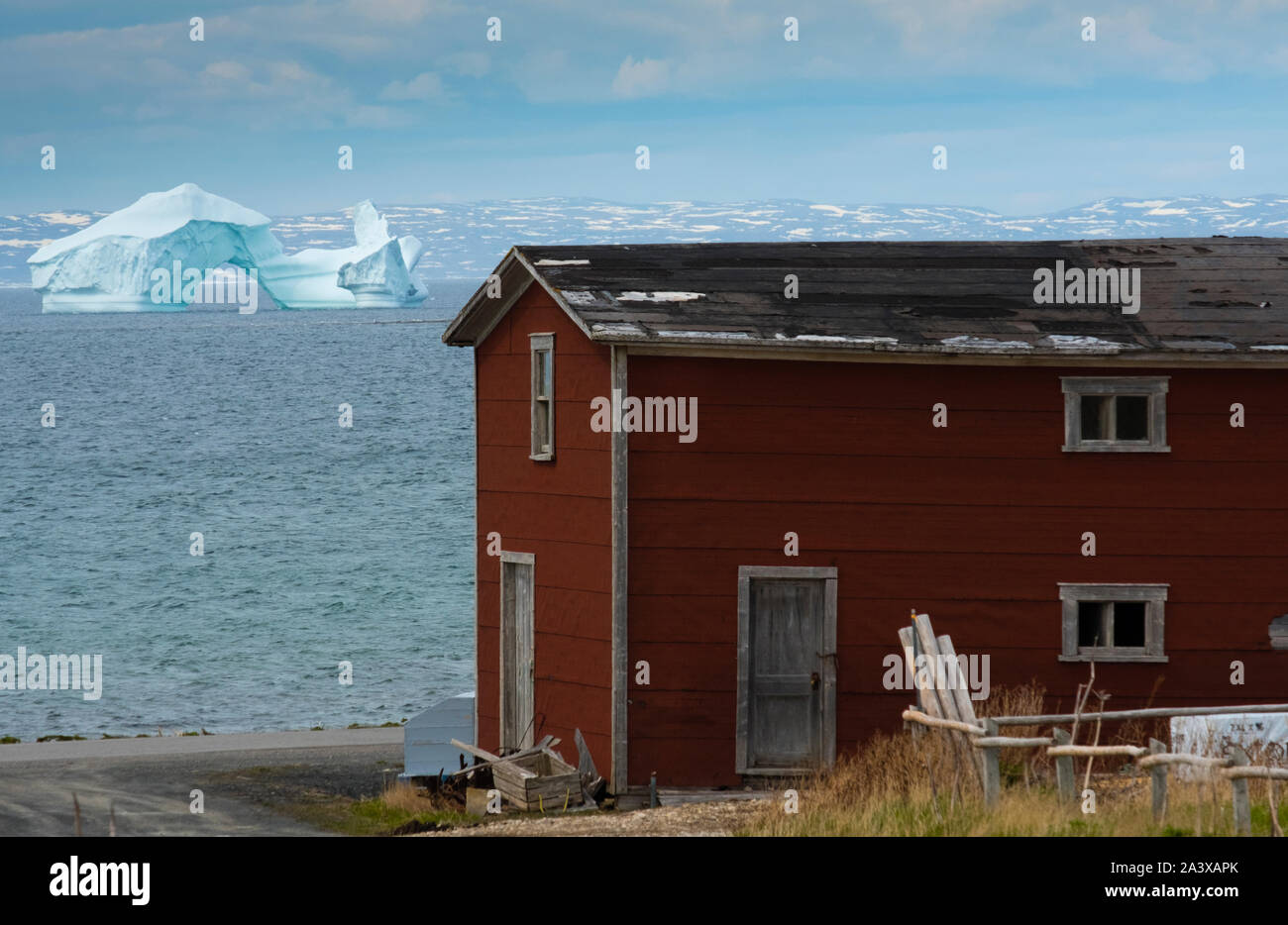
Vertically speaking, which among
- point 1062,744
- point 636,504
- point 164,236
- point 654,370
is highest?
point 164,236

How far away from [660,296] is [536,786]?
482cm

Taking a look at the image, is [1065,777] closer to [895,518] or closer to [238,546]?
[895,518]

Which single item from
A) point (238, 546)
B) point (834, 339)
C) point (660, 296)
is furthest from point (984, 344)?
point (238, 546)

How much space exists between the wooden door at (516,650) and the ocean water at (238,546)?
35.3 feet

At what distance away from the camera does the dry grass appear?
10430 mm

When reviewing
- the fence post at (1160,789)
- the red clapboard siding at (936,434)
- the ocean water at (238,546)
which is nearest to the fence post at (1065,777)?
the fence post at (1160,789)

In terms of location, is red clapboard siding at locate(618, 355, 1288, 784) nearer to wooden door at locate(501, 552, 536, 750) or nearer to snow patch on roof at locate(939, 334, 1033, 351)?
snow patch on roof at locate(939, 334, 1033, 351)

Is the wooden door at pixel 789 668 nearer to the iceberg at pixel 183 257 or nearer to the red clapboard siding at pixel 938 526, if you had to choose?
the red clapboard siding at pixel 938 526

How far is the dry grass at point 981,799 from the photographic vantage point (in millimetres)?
10430

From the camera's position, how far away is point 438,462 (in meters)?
63.8

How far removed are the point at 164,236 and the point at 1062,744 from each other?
93764 millimetres

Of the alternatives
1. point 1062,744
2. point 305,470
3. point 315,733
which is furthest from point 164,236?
point 1062,744
